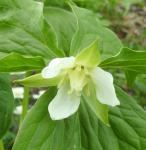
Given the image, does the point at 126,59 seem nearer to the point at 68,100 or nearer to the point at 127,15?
the point at 68,100

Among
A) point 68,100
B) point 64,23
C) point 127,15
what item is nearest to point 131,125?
point 68,100

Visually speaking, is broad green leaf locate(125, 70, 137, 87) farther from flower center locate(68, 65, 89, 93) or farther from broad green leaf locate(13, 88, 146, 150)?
flower center locate(68, 65, 89, 93)

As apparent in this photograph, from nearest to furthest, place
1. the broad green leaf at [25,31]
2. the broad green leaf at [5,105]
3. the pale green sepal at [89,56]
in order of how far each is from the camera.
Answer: the pale green sepal at [89,56]
the broad green leaf at [25,31]
the broad green leaf at [5,105]

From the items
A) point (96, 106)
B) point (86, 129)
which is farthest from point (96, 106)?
point (86, 129)

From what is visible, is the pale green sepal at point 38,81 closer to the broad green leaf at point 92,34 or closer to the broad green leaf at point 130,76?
the broad green leaf at point 92,34

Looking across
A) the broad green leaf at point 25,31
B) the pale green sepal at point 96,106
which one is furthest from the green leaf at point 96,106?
the broad green leaf at point 25,31

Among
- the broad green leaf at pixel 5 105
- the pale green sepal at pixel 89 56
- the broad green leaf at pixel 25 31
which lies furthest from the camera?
the broad green leaf at pixel 5 105

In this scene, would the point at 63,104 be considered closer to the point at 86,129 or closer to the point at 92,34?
the point at 86,129
